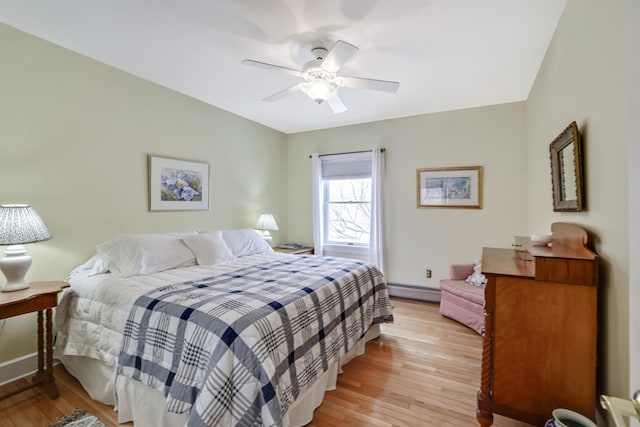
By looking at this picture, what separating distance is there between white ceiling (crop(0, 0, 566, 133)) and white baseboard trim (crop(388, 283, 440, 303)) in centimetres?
253

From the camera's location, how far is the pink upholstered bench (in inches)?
114

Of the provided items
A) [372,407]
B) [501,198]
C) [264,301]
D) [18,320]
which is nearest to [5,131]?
[18,320]

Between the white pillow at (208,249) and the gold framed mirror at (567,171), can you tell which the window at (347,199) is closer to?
the white pillow at (208,249)

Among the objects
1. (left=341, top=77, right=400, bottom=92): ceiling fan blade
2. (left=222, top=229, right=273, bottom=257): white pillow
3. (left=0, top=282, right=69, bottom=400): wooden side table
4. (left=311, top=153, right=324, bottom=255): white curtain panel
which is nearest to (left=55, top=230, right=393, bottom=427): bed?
(left=0, top=282, right=69, bottom=400): wooden side table

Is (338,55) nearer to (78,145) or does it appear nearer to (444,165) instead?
(78,145)

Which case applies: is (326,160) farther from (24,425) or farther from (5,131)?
(24,425)

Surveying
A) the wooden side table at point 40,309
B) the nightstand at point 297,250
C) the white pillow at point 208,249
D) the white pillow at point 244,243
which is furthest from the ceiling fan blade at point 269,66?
the nightstand at point 297,250

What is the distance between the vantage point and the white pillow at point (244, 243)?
3291 millimetres

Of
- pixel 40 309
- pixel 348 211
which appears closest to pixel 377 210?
pixel 348 211

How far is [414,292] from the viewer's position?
3.99 meters

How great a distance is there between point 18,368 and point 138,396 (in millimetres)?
1331

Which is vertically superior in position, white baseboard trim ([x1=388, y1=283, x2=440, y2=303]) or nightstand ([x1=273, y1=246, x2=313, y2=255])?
nightstand ([x1=273, y1=246, x2=313, y2=255])

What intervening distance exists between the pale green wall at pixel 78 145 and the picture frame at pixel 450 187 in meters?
2.87

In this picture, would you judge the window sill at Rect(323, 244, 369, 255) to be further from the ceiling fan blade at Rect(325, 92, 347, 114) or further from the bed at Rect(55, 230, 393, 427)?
the ceiling fan blade at Rect(325, 92, 347, 114)
